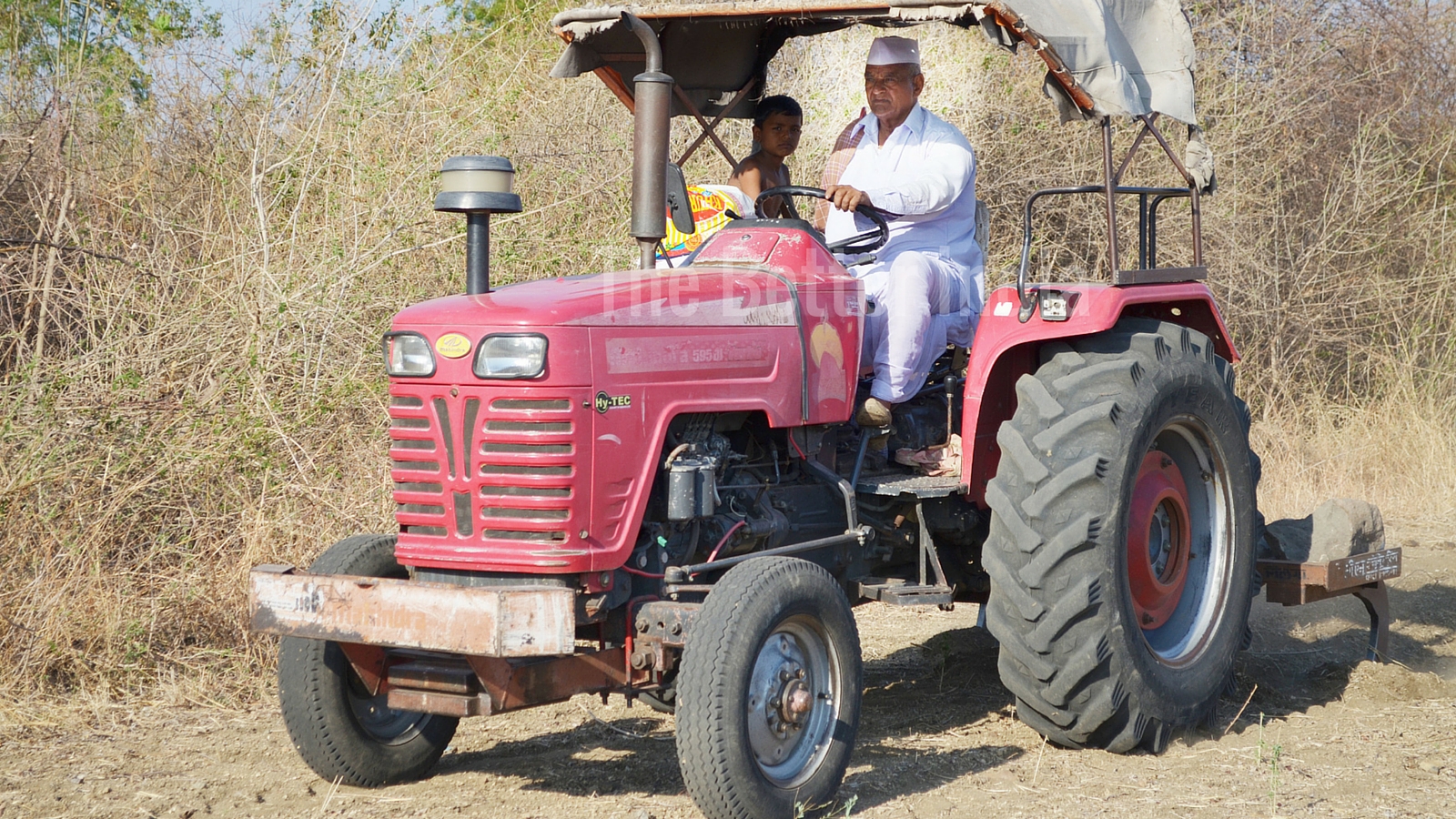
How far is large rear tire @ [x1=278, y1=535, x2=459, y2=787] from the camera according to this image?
14.0ft

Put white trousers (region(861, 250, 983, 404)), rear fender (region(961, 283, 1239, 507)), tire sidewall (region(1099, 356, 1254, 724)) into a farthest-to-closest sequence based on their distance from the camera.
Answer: white trousers (region(861, 250, 983, 404))
rear fender (region(961, 283, 1239, 507))
tire sidewall (region(1099, 356, 1254, 724))

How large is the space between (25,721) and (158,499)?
141cm

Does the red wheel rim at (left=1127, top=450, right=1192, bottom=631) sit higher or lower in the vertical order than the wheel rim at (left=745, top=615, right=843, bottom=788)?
higher

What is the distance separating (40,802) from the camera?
4262 mm

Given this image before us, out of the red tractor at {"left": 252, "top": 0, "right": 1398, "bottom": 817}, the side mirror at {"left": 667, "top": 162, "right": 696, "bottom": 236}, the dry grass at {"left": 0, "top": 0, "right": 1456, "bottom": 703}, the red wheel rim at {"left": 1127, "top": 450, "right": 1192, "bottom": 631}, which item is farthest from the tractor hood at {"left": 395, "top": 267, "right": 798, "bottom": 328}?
the dry grass at {"left": 0, "top": 0, "right": 1456, "bottom": 703}

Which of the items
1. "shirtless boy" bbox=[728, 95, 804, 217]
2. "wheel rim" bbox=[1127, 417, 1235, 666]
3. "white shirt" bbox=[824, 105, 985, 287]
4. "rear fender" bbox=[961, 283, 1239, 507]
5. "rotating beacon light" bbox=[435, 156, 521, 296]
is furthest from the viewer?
"shirtless boy" bbox=[728, 95, 804, 217]

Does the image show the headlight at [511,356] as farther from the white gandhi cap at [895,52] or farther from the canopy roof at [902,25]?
the white gandhi cap at [895,52]

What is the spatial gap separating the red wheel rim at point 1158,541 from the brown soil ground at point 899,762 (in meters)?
0.50

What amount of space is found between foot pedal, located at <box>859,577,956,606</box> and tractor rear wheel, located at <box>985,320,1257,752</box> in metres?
0.24

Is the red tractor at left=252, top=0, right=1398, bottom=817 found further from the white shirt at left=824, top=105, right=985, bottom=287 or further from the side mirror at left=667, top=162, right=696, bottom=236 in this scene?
the white shirt at left=824, top=105, right=985, bottom=287

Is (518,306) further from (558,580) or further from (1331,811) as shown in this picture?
(1331,811)

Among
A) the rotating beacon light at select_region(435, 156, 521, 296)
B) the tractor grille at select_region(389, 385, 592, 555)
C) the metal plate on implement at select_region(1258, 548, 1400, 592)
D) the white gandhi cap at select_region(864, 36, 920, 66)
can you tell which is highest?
the white gandhi cap at select_region(864, 36, 920, 66)

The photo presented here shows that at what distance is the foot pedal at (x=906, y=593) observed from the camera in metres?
4.76

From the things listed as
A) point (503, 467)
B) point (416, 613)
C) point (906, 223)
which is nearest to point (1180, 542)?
point (906, 223)
